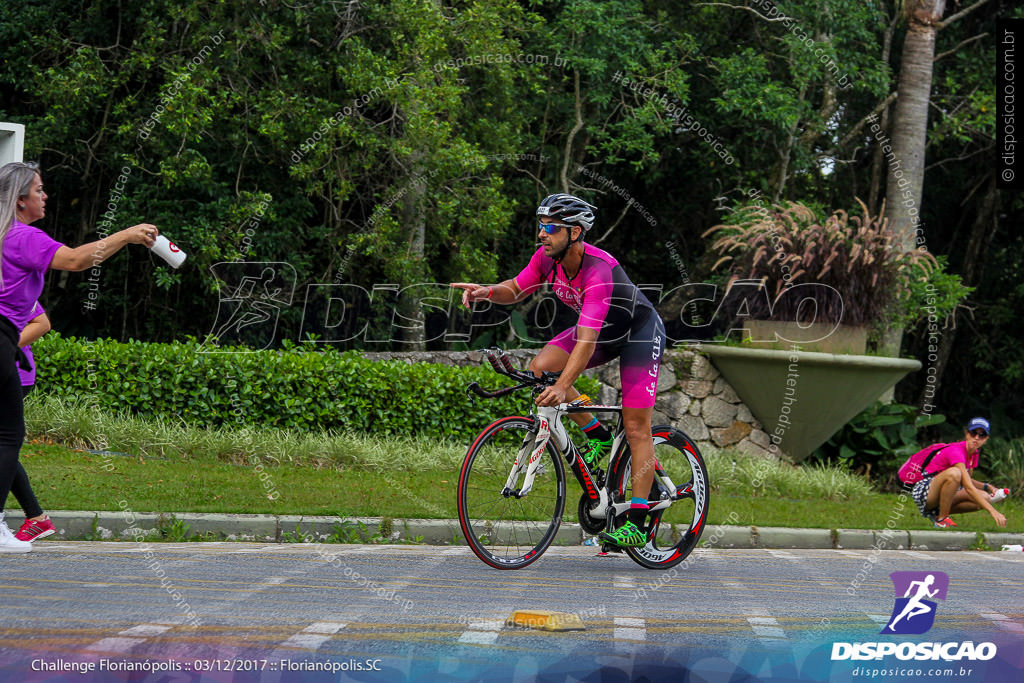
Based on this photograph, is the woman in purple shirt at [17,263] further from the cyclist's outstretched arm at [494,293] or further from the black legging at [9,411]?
the cyclist's outstretched arm at [494,293]

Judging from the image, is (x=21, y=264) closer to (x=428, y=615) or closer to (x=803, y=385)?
(x=428, y=615)

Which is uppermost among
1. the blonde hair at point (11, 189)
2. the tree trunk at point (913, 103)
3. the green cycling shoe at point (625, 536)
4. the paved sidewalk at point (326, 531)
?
the tree trunk at point (913, 103)

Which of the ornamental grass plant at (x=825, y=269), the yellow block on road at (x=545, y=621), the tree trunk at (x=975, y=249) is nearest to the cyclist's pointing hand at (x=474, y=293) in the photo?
the yellow block on road at (x=545, y=621)

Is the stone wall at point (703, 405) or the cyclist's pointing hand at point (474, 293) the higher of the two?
the cyclist's pointing hand at point (474, 293)

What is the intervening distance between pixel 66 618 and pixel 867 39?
14.0 meters

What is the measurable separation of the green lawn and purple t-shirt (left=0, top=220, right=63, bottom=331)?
7.37 ft

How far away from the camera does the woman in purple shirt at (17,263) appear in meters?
5.62

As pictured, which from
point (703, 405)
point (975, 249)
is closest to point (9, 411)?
point (703, 405)

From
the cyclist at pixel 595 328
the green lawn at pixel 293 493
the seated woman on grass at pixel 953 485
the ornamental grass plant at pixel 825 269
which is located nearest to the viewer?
the cyclist at pixel 595 328

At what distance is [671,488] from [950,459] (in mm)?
5093

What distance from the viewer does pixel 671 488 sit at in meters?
6.43

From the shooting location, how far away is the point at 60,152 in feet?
47.5

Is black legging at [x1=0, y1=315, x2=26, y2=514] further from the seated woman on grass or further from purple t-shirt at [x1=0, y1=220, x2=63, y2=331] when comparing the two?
the seated woman on grass

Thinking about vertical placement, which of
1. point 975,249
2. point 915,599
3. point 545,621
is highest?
point 975,249
